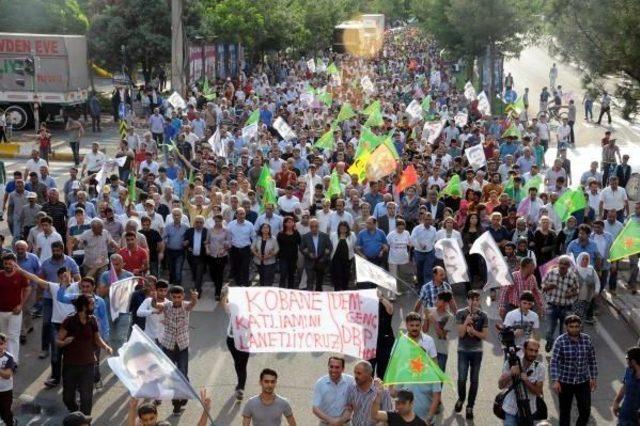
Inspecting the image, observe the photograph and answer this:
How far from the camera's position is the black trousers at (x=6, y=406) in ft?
32.6

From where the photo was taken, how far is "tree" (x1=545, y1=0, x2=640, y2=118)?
16.4m

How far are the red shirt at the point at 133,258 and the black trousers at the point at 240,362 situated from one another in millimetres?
2541

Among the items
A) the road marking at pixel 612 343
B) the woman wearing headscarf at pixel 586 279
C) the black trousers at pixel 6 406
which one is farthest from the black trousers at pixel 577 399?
the black trousers at pixel 6 406

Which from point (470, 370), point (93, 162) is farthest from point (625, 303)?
point (93, 162)

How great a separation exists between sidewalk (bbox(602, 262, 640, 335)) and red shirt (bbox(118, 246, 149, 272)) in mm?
6458

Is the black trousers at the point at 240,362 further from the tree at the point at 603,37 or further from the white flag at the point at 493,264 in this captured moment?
the tree at the point at 603,37

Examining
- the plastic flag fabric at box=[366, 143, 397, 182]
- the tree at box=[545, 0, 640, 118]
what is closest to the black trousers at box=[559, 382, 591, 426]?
the tree at box=[545, 0, 640, 118]

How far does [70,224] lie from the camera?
1512 centimetres

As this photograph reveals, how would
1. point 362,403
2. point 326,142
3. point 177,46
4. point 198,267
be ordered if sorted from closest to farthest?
point 362,403, point 198,267, point 326,142, point 177,46

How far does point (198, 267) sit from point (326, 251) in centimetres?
191

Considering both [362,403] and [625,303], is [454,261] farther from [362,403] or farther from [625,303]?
[362,403]

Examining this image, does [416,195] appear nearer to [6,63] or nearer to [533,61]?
[6,63]

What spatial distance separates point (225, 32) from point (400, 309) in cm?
3232

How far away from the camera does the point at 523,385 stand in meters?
9.52
